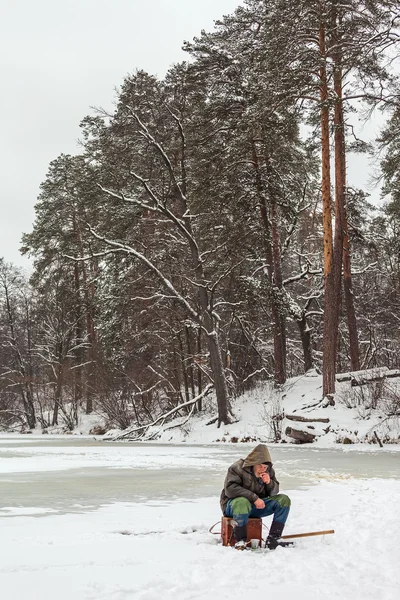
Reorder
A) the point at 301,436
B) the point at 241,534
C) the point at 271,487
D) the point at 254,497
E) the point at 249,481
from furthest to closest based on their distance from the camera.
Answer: the point at 301,436, the point at 271,487, the point at 249,481, the point at 254,497, the point at 241,534

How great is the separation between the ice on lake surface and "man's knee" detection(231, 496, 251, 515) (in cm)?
297

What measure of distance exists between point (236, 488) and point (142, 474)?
7.34 meters

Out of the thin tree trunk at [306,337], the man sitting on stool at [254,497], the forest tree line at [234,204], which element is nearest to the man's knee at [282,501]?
the man sitting on stool at [254,497]

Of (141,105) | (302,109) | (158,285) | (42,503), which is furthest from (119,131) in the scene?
(42,503)

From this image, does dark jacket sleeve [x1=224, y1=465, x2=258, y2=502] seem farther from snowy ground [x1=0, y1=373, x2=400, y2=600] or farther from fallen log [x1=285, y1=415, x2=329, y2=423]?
fallen log [x1=285, y1=415, x2=329, y2=423]

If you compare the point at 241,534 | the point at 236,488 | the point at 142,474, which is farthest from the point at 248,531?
the point at 142,474

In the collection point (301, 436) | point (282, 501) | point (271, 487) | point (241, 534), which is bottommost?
point (301, 436)

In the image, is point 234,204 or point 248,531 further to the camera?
point 234,204

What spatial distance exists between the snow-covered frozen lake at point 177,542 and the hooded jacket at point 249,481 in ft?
1.66

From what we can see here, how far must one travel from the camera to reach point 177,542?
6.14 meters

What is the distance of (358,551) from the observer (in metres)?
5.74

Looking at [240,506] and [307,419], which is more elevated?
[240,506]

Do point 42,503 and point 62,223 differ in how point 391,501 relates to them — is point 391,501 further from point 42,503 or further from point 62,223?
point 62,223

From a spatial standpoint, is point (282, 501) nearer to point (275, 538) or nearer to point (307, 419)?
point (275, 538)
